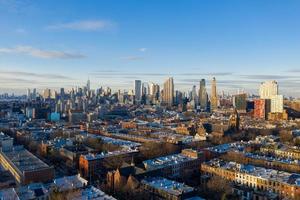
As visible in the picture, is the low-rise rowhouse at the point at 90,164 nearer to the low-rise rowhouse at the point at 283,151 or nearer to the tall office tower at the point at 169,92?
the low-rise rowhouse at the point at 283,151

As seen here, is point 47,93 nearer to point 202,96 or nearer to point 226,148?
point 202,96

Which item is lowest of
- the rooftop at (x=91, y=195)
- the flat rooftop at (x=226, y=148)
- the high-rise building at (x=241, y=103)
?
the flat rooftop at (x=226, y=148)

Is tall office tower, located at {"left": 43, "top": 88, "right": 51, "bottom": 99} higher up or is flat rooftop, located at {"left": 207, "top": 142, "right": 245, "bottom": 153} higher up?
tall office tower, located at {"left": 43, "top": 88, "right": 51, "bottom": 99}

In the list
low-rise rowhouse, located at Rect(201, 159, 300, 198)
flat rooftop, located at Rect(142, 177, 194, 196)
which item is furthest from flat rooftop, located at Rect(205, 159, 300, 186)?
flat rooftop, located at Rect(142, 177, 194, 196)

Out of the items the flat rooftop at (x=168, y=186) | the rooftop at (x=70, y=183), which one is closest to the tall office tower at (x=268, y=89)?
the flat rooftop at (x=168, y=186)

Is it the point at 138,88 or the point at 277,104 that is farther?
the point at 138,88

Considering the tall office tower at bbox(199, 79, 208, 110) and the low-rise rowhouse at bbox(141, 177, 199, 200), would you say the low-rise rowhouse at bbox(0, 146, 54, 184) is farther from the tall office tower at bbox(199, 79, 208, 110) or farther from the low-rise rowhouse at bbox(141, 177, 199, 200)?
the tall office tower at bbox(199, 79, 208, 110)

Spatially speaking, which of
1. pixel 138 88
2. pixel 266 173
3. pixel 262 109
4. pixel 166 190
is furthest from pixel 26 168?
pixel 138 88
